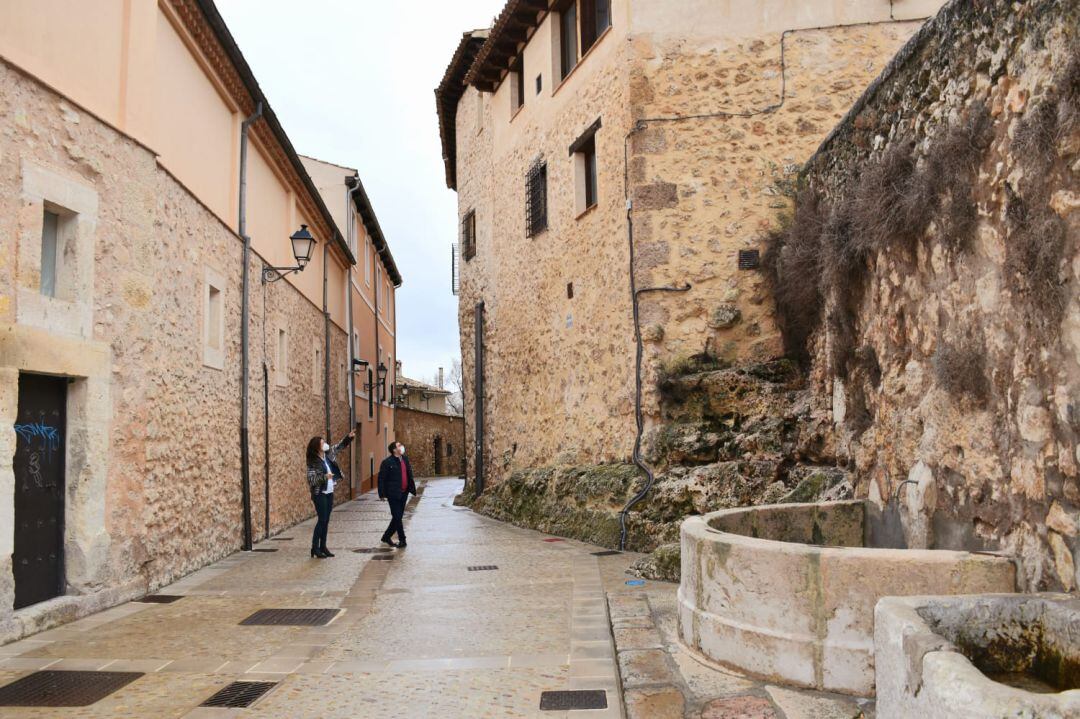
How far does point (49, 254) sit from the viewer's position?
19.9 ft

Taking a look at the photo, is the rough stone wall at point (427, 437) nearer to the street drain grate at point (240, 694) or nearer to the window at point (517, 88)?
the window at point (517, 88)

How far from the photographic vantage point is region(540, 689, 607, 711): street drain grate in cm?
392

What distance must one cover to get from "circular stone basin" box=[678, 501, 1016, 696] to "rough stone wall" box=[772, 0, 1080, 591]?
42cm

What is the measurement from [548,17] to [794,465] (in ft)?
26.0

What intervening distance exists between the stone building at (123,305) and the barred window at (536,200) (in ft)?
A: 13.6

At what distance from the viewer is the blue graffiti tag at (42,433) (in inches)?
225

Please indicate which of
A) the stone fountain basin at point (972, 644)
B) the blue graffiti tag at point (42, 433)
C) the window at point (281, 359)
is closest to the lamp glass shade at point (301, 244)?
the window at point (281, 359)

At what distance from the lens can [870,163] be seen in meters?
5.67

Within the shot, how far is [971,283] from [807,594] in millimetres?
1793

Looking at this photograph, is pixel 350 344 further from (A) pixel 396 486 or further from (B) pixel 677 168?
(B) pixel 677 168

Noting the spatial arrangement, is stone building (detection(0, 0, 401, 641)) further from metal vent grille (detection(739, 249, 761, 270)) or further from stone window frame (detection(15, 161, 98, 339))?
metal vent grille (detection(739, 249, 761, 270))

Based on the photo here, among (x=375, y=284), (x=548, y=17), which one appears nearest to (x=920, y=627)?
(x=548, y=17)

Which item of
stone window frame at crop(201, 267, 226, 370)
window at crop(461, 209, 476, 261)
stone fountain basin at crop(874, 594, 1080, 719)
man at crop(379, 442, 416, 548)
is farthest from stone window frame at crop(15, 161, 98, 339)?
window at crop(461, 209, 476, 261)

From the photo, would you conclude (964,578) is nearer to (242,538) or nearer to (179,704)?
(179,704)
